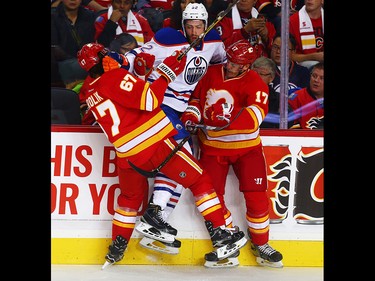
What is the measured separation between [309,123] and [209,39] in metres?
0.82

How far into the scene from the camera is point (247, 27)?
225 inches

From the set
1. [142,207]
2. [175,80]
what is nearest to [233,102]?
[175,80]

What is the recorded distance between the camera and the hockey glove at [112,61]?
16.7ft

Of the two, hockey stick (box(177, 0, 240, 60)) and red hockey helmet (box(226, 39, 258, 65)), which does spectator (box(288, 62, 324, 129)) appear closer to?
red hockey helmet (box(226, 39, 258, 65))

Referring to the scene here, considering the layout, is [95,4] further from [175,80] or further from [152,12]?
[175,80]

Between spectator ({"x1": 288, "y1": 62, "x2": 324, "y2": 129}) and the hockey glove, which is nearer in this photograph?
the hockey glove

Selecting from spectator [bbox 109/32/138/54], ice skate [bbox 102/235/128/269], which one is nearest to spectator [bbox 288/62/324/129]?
spectator [bbox 109/32/138/54]

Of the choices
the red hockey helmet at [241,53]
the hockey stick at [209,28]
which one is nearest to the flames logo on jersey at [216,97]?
the red hockey helmet at [241,53]

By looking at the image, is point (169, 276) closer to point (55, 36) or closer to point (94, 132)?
point (94, 132)

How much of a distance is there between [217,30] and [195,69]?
1.47ft

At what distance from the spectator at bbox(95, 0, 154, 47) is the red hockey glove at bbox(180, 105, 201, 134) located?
1.78ft

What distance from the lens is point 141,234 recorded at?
18.0 ft

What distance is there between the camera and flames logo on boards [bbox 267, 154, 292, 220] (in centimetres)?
559

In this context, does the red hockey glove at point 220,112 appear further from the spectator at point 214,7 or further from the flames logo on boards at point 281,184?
the spectator at point 214,7
